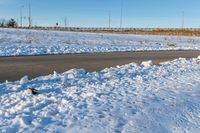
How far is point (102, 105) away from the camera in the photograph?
8.88 meters

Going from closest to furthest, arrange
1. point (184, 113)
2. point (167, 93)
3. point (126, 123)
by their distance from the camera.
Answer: point (126, 123), point (184, 113), point (167, 93)

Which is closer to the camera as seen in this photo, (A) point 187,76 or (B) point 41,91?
(B) point 41,91

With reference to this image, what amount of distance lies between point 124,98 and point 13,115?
2592mm

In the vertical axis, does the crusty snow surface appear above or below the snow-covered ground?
above

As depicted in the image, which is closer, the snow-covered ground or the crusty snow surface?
the crusty snow surface

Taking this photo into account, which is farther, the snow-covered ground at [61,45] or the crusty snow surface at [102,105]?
the snow-covered ground at [61,45]

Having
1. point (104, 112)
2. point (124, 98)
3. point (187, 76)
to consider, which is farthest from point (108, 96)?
point (187, 76)

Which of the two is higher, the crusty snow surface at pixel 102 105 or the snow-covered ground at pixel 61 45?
the crusty snow surface at pixel 102 105

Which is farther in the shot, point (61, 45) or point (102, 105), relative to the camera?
point (61, 45)

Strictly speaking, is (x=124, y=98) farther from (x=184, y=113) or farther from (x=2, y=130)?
(x=2, y=130)

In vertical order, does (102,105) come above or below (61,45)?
above

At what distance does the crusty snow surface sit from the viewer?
7762mm

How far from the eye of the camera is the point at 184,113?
29.9 feet

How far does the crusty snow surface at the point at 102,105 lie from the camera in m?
7.76
